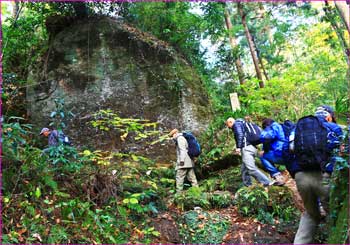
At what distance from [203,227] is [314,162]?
9.93 ft

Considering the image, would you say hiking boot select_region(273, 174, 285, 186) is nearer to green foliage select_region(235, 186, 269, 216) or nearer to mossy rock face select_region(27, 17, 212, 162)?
green foliage select_region(235, 186, 269, 216)

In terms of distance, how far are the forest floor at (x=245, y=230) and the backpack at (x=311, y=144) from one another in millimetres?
2174

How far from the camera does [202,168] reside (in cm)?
1067

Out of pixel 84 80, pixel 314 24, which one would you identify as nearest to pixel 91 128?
pixel 84 80

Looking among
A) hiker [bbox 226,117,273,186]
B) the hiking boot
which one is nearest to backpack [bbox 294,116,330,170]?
the hiking boot

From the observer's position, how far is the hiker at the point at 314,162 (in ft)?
15.3

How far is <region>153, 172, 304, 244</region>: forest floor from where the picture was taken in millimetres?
6441

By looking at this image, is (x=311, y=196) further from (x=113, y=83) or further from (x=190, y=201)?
(x=113, y=83)

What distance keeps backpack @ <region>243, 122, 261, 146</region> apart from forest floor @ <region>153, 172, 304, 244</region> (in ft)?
4.72

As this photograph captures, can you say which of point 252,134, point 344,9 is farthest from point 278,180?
point 344,9

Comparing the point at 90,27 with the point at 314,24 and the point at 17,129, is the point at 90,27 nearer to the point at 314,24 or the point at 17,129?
the point at 17,129

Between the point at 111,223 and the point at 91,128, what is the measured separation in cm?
641

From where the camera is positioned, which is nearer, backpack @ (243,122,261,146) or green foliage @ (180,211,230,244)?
green foliage @ (180,211,230,244)

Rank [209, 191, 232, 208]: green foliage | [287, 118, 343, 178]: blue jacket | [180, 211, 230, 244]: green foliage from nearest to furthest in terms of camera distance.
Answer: [287, 118, 343, 178]: blue jacket
[180, 211, 230, 244]: green foliage
[209, 191, 232, 208]: green foliage
